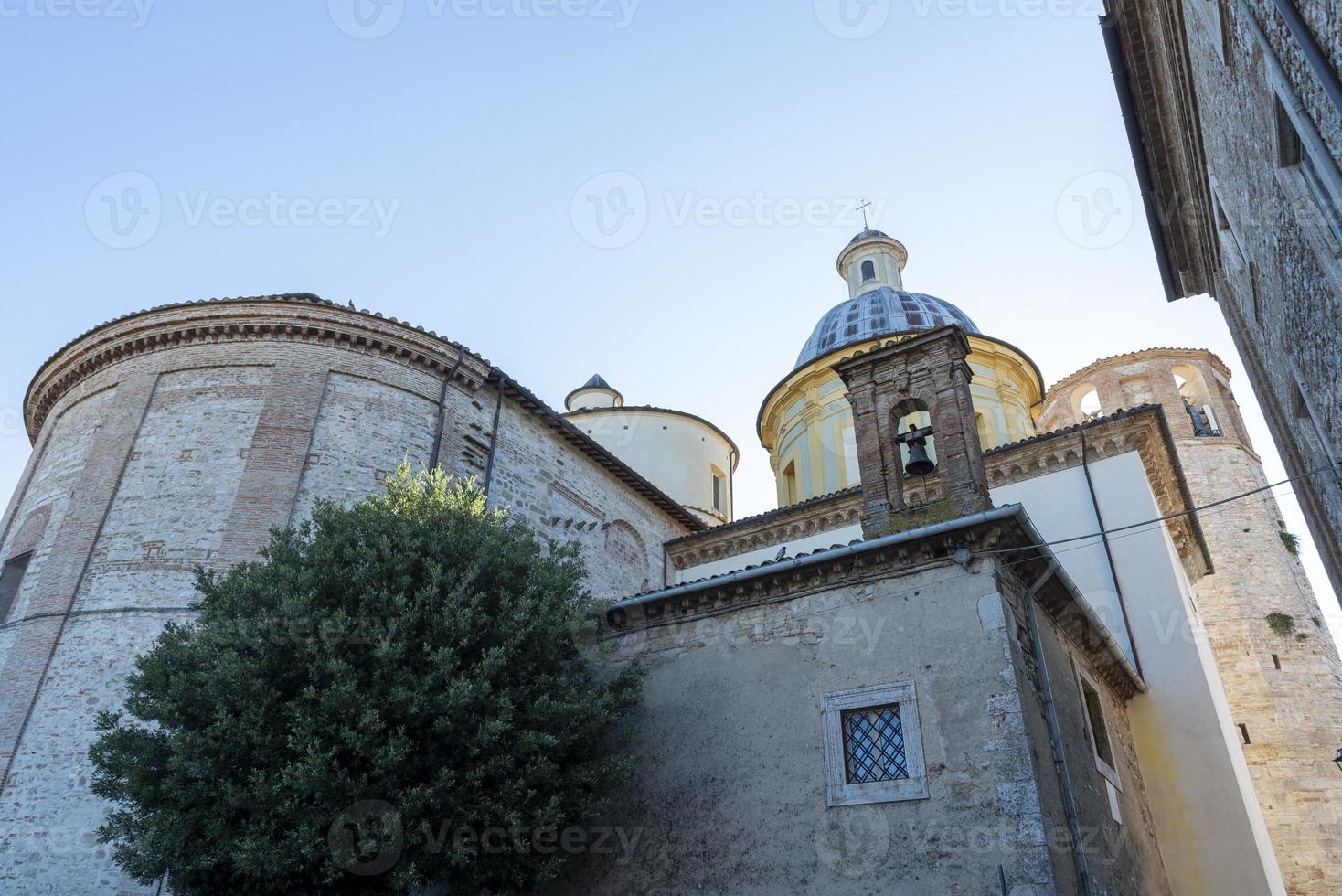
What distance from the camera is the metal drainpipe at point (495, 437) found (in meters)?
14.4

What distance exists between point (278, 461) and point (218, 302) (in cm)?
293

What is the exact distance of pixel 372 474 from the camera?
13031 millimetres

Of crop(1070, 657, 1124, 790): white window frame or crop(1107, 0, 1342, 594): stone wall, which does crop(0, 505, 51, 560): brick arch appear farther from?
crop(1107, 0, 1342, 594): stone wall

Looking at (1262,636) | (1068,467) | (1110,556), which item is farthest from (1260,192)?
(1262,636)

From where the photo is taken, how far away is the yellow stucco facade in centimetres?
2034

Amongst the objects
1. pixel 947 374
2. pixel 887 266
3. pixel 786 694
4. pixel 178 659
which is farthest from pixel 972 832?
pixel 887 266

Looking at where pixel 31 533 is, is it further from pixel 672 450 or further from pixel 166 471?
pixel 672 450

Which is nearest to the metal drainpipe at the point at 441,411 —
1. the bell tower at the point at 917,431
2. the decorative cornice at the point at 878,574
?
the decorative cornice at the point at 878,574

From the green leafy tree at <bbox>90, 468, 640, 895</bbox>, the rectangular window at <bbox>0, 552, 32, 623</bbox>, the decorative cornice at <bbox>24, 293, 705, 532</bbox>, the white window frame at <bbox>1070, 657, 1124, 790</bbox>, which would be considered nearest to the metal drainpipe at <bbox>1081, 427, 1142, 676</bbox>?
the white window frame at <bbox>1070, 657, 1124, 790</bbox>

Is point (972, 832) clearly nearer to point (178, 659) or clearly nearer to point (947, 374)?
point (947, 374)

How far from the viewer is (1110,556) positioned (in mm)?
13867

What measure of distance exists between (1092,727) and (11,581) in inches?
546

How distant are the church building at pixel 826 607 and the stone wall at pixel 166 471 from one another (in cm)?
4

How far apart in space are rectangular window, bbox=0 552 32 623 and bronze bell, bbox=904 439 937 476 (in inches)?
453
